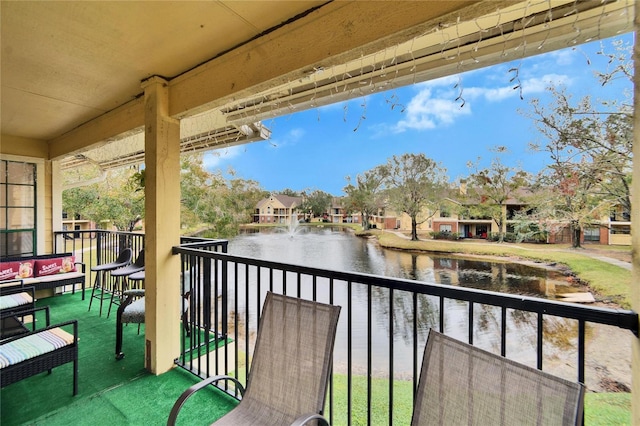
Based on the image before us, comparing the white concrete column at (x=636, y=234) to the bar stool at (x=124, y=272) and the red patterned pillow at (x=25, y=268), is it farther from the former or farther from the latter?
the red patterned pillow at (x=25, y=268)

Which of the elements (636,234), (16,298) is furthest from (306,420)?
(16,298)

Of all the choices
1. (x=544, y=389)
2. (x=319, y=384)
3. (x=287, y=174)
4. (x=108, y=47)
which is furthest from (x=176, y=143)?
(x=287, y=174)

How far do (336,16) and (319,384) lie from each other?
201 cm

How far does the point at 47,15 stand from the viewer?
163 cm

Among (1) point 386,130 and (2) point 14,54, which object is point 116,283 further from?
(1) point 386,130

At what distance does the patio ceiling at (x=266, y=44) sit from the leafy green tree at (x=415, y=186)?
3.18 meters

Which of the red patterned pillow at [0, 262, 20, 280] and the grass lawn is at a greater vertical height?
the grass lawn

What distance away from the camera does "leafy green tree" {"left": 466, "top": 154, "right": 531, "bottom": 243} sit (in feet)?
13.4

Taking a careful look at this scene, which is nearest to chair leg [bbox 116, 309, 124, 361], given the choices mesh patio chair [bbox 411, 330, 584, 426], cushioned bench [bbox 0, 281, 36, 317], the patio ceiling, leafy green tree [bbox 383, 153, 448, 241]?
cushioned bench [bbox 0, 281, 36, 317]

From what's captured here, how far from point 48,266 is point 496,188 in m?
7.40

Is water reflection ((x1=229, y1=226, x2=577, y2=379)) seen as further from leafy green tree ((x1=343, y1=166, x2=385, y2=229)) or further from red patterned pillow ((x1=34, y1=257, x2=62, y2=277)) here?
red patterned pillow ((x1=34, y1=257, x2=62, y2=277))

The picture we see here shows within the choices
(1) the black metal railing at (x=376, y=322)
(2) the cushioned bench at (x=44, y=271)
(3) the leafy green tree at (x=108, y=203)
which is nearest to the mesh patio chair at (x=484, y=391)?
(1) the black metal railing at (x=376, y=322)

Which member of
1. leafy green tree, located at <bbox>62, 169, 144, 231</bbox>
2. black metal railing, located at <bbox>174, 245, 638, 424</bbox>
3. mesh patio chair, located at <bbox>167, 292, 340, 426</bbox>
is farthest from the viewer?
leafy green tree, located at <bbox>62, 169, 144, 231</bbox>

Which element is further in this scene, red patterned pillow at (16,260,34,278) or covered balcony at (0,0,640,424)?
red patterned pillow at (16,260,34,278)
